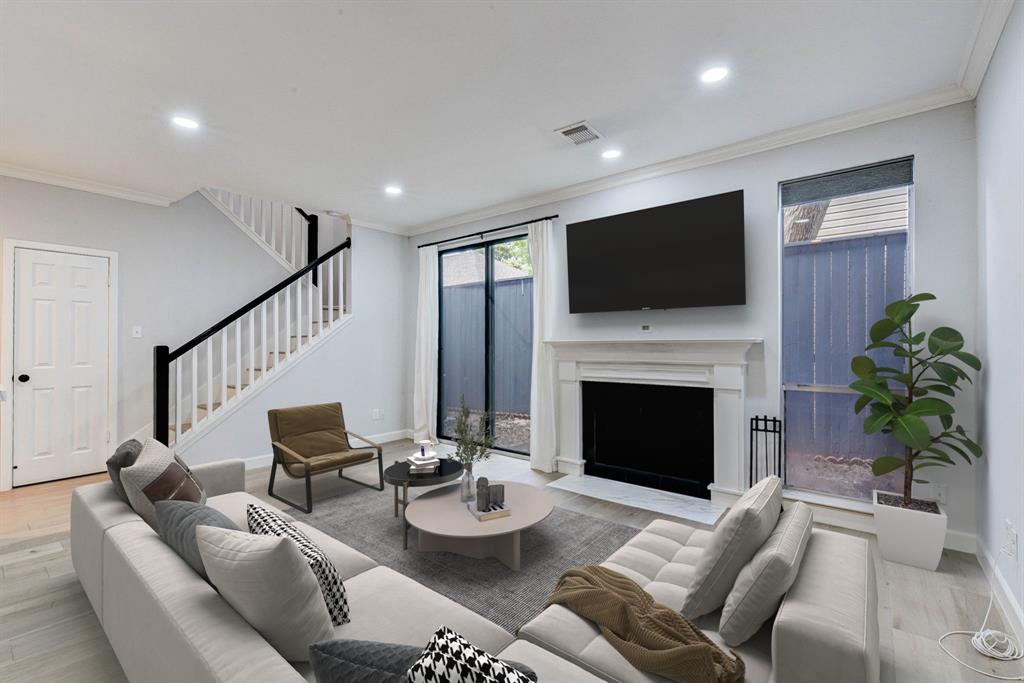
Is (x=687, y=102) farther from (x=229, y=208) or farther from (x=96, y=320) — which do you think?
(x=96, y=320)

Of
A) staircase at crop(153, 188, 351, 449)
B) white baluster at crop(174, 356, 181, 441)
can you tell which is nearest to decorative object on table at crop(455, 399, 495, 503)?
staircase at crop(153, 188, 351, 449)

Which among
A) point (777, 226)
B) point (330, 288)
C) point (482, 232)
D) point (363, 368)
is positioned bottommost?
point (363, 368)

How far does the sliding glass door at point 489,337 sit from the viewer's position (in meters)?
5.36

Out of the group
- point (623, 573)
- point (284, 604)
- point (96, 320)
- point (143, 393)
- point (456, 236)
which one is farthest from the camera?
point (456, 236)

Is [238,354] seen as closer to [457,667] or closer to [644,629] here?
[644,629]

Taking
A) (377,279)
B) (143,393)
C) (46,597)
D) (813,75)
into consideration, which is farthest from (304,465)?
(813,75)

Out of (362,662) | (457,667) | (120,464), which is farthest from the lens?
(120,464)

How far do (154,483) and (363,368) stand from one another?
4045 mm

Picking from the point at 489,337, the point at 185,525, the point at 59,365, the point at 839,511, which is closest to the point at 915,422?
the point at 839,511

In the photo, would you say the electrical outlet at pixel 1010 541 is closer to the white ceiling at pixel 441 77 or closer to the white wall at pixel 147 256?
the white ceiling at pixel 441 77

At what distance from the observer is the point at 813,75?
8.99 feet

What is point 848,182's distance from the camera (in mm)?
3340

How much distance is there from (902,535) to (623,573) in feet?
6.67

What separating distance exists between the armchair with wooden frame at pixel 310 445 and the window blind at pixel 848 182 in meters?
3.84
